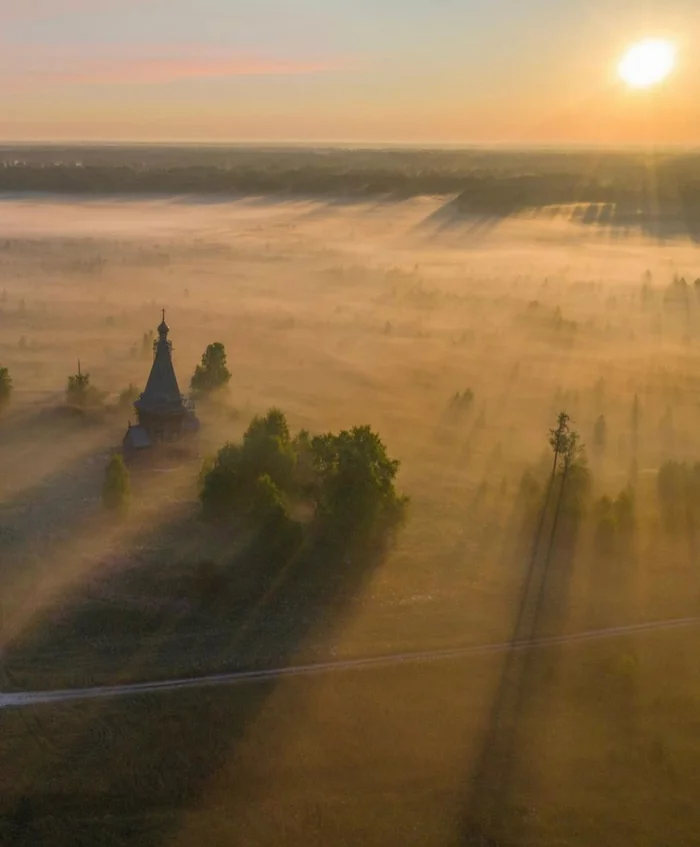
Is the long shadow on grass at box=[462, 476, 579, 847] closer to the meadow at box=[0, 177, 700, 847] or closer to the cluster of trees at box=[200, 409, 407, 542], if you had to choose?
the meadow at box=[0, 177, 700, 847]

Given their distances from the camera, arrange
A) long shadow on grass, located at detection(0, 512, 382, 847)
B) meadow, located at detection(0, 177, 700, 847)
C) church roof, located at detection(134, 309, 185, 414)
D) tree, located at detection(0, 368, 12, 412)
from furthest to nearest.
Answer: tree, located at detection(0, 368, 12, 412), church roof, located at detection(134, 309, 185, 414), meadow, located at detection(0, 177, 700, 847), long shadow on grass, located at detection(0, 512, 382, 847)

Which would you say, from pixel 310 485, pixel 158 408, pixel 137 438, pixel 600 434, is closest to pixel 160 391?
pixel 158 408

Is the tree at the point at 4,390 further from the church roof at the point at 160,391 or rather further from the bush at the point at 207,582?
the bush at the point at 207,582

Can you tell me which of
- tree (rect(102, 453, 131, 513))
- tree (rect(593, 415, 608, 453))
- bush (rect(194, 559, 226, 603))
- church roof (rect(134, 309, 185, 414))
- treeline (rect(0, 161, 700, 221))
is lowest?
bush (rect(194, 559, 226, 603))

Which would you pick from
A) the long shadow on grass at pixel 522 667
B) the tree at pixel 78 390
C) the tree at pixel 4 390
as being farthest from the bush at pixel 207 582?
the tree at pixel 4 390

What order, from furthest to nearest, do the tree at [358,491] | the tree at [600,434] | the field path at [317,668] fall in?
the tree at [600,434], the tree at [358,491], the field path at [317,668]

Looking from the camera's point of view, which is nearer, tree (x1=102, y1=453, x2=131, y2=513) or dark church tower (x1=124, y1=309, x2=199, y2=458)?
tree (x1=102, y1=453, x2=131, y2=513)

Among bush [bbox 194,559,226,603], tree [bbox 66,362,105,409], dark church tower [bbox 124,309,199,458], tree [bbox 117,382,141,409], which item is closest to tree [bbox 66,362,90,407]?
tree [bbox 66,362,105,409]

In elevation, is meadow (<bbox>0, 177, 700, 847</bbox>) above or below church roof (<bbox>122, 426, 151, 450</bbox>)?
below
